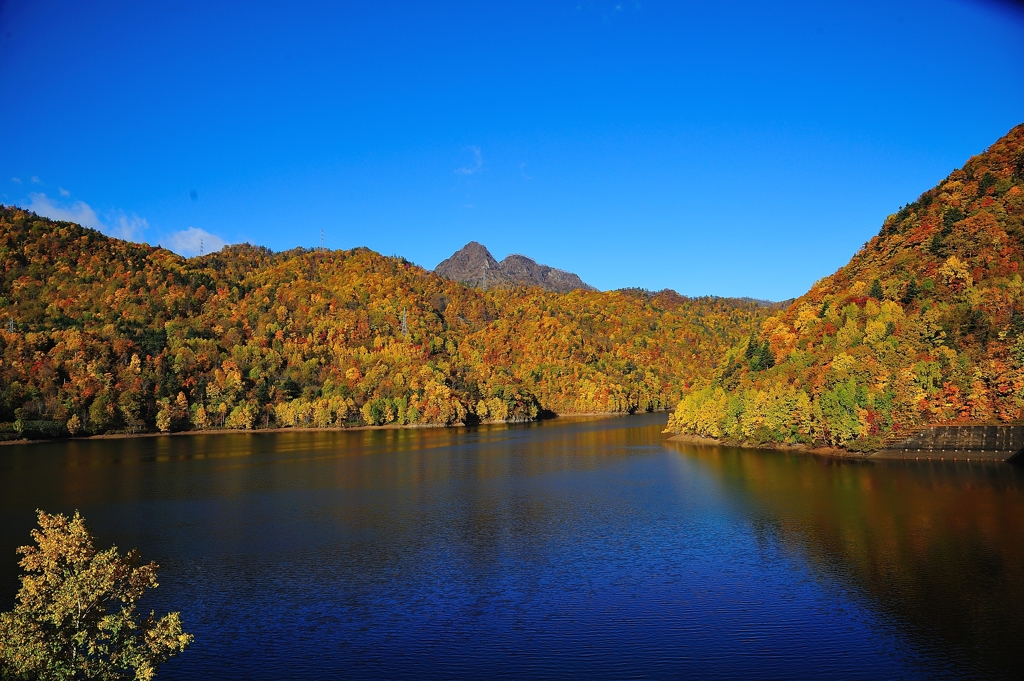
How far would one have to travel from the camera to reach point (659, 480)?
61.7m

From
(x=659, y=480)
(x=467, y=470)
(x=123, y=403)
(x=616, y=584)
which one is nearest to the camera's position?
(x=616, y=584)

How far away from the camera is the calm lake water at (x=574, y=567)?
75.3 feet

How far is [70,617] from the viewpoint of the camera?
16.2 meters

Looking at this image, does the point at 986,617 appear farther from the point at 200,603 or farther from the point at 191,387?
the point at 191,387

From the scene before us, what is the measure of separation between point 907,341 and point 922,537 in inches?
1932

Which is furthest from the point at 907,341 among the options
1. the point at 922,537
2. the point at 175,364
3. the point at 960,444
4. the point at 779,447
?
the point at 175,364

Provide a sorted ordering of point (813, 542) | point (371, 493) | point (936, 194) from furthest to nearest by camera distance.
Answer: point (936, 194), point (371, 493), point (813, 542)

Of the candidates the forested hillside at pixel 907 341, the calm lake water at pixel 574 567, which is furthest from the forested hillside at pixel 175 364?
the forested hillside at pixel 907 341

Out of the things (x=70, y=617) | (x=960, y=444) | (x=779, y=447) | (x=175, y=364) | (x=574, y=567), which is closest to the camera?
(x=70, y=617)

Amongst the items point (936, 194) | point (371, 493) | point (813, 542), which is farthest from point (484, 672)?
point (936, 194)

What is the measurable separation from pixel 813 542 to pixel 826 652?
52.2ft

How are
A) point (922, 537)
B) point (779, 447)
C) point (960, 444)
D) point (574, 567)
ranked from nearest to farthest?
point (574, 567)
point (922, 537)
point (960, 444)
point (779, 447)

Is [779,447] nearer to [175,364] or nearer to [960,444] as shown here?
[960,444]

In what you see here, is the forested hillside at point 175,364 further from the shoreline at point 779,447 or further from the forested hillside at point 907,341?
the forested hillside at point 907,341
